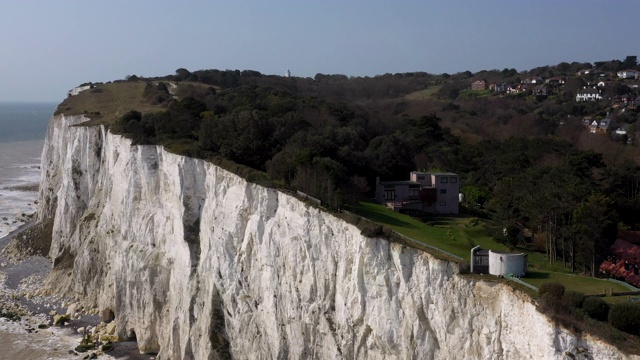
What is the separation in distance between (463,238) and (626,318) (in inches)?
375

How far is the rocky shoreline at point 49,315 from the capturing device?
1153 inches

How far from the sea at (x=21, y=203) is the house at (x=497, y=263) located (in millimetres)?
19261

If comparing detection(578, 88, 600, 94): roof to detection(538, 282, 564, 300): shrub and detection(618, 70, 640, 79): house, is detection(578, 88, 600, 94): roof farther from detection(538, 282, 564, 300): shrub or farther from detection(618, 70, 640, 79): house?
detection(538, 282, 564, 300): shrub

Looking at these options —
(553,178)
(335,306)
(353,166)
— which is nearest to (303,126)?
(353,166)

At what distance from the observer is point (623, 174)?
3169 cm

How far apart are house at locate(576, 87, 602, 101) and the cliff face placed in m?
60.8

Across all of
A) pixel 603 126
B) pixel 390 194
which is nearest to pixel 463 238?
pixel 390 194

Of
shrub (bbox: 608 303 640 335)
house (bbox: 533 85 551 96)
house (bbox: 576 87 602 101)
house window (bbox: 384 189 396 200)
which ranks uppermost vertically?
house (bbox: 533 85 551 96)

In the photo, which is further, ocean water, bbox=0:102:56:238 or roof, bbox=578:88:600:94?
roof, bbox=578:88:600:94

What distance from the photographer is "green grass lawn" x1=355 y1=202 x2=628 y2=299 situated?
17.8 meters

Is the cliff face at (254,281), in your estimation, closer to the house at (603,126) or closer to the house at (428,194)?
the house at (428,194)

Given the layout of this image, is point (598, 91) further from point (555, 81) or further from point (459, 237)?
point (459, 237)

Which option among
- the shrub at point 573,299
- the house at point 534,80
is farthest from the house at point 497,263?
the house at point 534,80

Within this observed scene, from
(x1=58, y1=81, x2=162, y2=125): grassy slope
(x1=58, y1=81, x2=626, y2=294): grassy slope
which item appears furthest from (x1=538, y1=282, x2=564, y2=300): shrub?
(x1=58, y1=81, x2=162, y2=125): grassy slope
